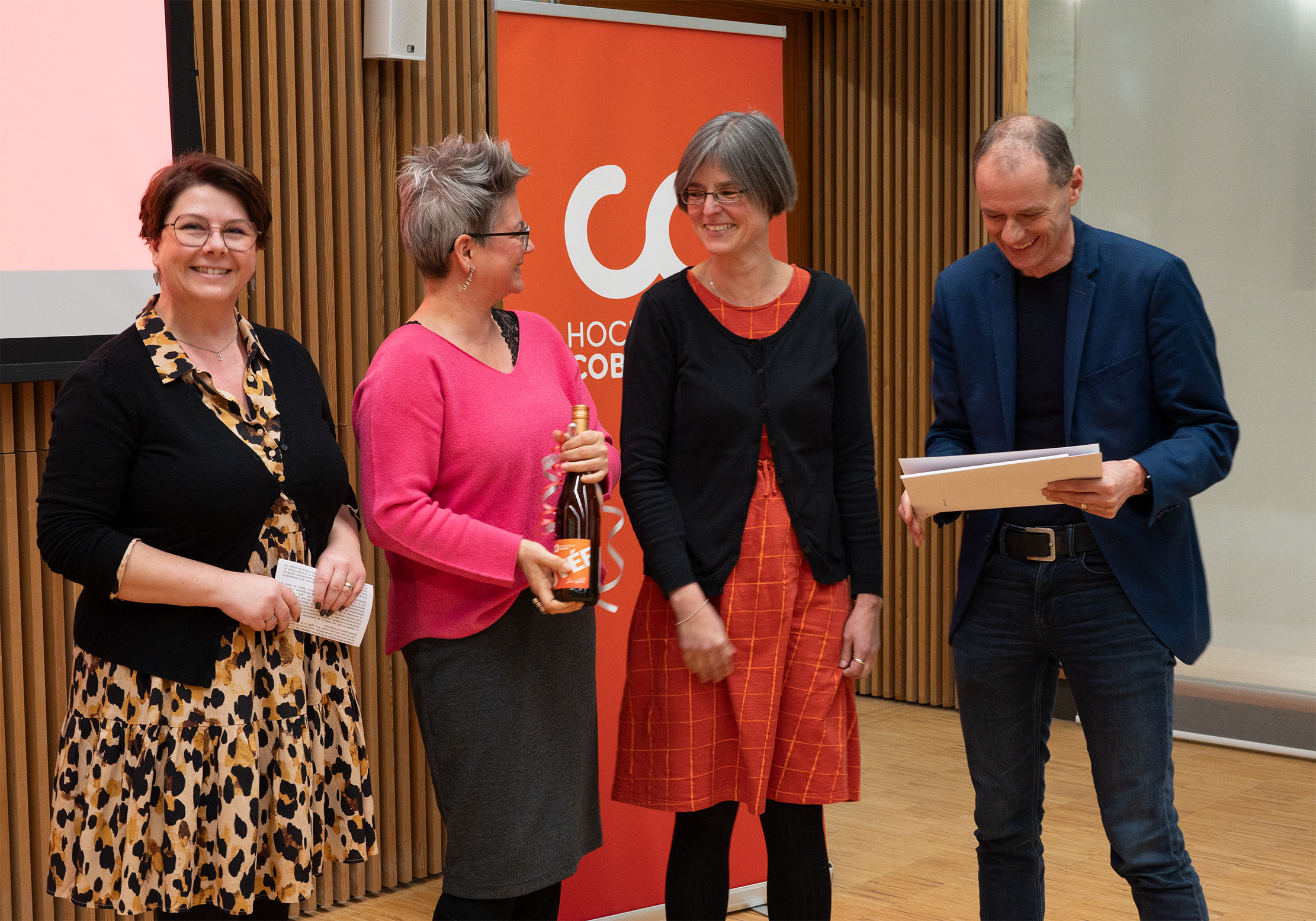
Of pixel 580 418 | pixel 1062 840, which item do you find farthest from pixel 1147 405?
pixel 1062 840

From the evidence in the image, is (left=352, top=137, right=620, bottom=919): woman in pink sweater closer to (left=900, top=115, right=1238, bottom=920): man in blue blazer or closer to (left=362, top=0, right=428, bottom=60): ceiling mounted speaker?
(left=900, top=115, right=1238, bottom=920): man in blue blazer

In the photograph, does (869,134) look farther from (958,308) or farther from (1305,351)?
(958,308)

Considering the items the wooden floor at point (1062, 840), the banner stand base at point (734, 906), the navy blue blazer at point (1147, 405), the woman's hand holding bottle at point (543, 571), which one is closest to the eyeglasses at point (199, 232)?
the woman's hand holding bottle at point (543, 571)

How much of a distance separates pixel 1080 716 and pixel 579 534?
39.3 inches

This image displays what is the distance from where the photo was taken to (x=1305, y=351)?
482 cm

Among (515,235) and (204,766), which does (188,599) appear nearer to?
(204,766)

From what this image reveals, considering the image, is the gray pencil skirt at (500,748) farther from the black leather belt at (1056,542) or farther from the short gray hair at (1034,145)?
the short gray hair at (1034,145)

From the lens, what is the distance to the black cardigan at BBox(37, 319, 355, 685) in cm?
187

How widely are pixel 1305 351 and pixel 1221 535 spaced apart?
807 mm

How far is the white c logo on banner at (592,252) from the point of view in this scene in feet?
10.4

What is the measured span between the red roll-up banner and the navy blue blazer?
1055 millimetres

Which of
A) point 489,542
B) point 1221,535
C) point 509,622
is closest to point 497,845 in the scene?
point 509,622

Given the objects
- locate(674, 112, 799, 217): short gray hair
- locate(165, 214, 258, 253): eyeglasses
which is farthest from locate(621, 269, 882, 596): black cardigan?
locate(165, 214, 258, 253): eyeglasses

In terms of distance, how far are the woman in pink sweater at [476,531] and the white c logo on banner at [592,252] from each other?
943 mm
